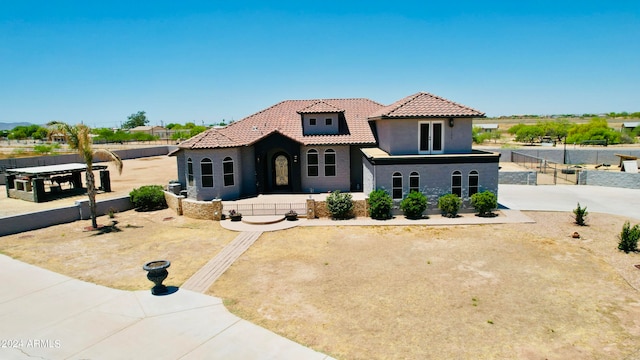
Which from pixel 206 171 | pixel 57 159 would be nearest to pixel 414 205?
pixel 206 171

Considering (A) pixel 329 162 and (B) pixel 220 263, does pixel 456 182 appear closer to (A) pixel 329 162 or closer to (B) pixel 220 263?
(A) pixel 329 162

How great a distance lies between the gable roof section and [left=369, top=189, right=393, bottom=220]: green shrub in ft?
18.1

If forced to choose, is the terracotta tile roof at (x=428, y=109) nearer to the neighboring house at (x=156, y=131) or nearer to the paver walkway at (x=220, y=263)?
the paver walkway at (x=220, y=263)

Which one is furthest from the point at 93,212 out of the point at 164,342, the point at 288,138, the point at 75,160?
the point at 75,160

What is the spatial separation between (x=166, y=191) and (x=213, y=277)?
14.2 metres

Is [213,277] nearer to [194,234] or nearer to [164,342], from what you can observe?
[164,342]

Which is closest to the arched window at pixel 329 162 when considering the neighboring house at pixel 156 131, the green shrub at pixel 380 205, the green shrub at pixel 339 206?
the green shrub at pixel 339 206

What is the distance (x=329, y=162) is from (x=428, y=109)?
7145 mm

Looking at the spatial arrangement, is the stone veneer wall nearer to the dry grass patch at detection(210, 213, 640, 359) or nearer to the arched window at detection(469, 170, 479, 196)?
the dry grass patch at detection(210, 213, 640, 359)

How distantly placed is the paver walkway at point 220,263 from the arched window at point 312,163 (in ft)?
25.2

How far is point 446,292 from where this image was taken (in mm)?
12797

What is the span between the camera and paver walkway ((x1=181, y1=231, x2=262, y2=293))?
13.6 m

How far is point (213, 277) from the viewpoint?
14281 mm

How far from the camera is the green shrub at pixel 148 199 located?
25.0 meters
